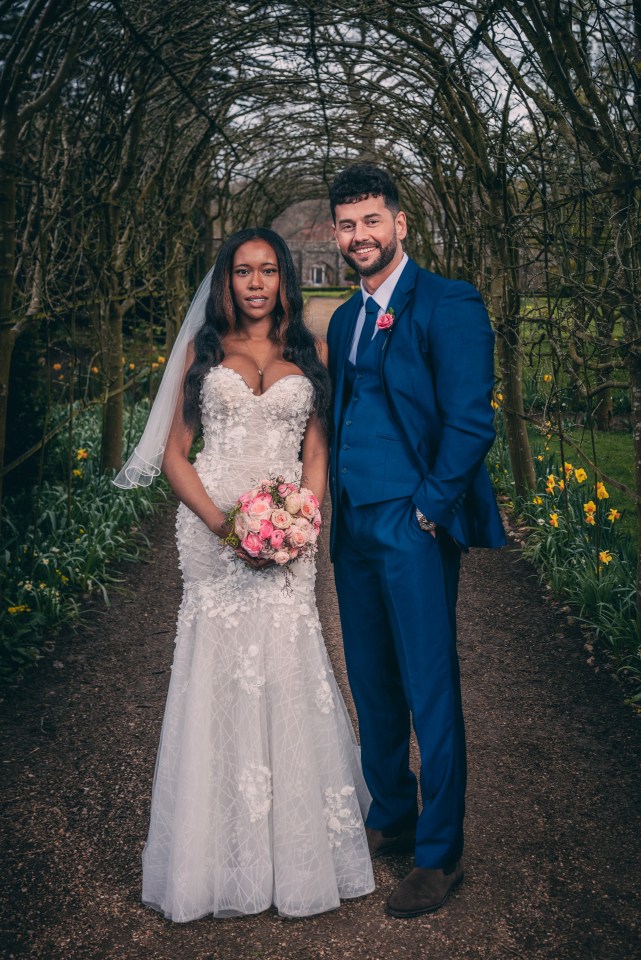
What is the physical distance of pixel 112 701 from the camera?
3760 millimetres

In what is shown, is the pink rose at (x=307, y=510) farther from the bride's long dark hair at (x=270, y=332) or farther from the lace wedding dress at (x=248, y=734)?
the bride's long dark hair at (x=270, y=332)

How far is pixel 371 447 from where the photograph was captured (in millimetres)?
2439

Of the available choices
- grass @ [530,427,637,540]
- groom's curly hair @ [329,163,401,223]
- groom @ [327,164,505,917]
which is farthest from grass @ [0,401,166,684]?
grass @ [530,427,637,540]

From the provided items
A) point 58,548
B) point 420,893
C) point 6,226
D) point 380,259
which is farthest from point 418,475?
point 58,548

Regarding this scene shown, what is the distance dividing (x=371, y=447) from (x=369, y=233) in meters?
0.62

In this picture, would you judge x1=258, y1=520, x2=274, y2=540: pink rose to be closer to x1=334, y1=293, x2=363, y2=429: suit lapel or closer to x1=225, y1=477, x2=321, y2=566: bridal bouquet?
x1=225, y1=477, x2=321, y2=566: bridal bouquet

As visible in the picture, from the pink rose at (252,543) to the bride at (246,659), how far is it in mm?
97

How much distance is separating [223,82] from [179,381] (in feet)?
17.3

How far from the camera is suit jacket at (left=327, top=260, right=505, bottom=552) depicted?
229 cm

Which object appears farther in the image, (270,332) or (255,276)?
(270,332)

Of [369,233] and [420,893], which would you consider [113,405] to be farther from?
[420,893]

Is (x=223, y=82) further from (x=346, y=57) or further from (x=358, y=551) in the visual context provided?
(x=358, y=551)

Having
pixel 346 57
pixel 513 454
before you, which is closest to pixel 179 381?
pixel 513 454

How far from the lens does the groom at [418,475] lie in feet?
7.61
